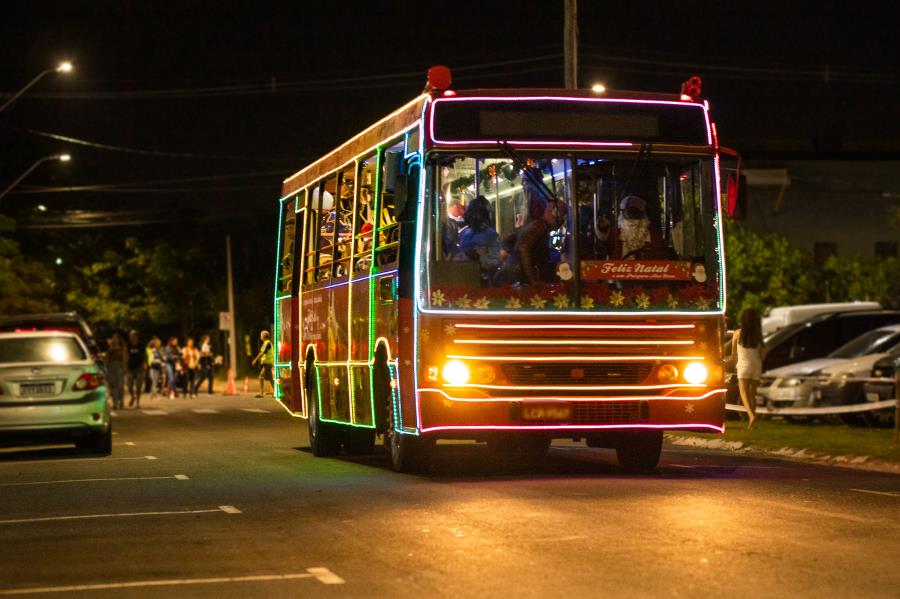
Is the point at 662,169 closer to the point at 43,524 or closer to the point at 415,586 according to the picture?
the point at 43,524

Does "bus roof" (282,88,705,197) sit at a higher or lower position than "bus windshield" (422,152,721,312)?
higher

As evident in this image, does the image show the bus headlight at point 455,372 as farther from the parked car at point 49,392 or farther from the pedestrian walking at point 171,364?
the pedestrian walking at point 171,364

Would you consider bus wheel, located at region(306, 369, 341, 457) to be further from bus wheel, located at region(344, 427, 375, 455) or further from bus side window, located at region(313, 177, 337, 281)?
bus side window, located at region(313, 177, 337, 281)

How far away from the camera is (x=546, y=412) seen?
1552 cm

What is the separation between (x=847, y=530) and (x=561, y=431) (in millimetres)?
4548

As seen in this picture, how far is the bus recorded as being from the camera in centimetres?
1543

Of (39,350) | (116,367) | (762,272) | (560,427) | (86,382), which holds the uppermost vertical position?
(762,272)

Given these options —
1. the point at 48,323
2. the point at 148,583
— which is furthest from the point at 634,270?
the point at 48,323

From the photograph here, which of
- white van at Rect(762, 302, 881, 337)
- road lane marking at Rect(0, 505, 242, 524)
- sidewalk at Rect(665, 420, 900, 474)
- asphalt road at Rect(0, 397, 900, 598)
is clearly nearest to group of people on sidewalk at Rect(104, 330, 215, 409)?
white van at Rect(762, 302, 881, 337)

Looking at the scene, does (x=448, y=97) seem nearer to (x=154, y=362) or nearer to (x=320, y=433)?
(x=320, y=433)

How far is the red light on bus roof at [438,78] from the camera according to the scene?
15.7 metres

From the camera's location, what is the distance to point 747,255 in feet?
201

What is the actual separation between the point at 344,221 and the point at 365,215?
1130 mm

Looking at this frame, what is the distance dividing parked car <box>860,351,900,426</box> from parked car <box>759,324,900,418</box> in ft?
0.85
